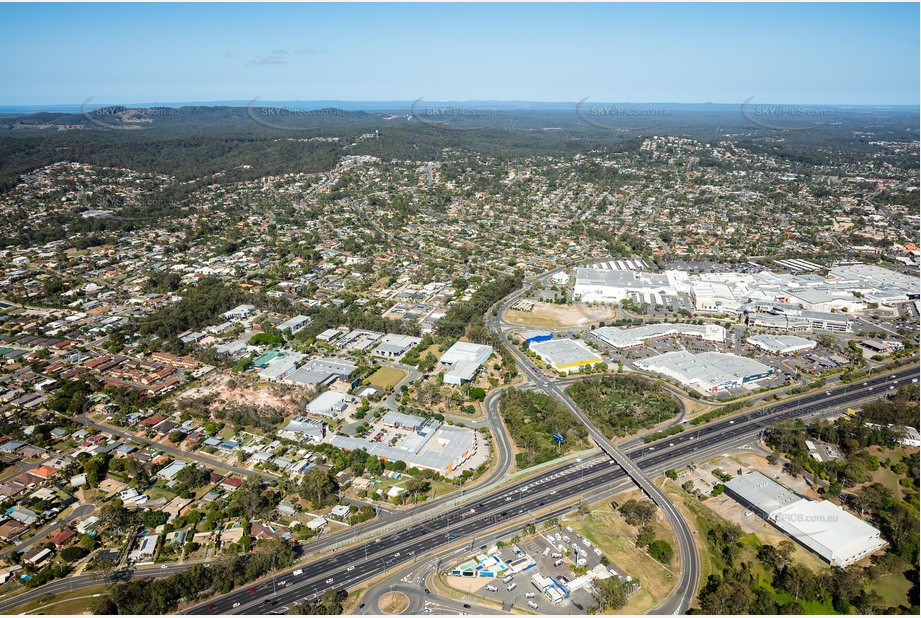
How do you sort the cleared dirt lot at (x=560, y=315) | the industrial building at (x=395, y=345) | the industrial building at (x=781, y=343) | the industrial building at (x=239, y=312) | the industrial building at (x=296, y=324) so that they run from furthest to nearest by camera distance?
the industrial building at (x=239, y=312) < the cleared dirt lot at (x=560, y=315) < the industrial building at (x=296, y=324) < the industrial building at (x=781, y=343) < the industrial building at (x=395, y=345)

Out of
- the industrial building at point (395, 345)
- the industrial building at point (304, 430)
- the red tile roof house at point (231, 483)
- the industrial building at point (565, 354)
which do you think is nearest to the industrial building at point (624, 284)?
the industrial building at point (565, 354)

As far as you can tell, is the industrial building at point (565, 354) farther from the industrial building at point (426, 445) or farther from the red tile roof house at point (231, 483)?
the red tile roof house at point (231, 483)

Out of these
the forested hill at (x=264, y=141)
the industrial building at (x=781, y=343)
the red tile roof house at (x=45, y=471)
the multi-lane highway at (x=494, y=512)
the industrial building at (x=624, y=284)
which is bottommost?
the multi-lane highway at (x=494, y=512)

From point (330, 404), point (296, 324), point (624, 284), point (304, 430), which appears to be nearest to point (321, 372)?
point (330, 404)

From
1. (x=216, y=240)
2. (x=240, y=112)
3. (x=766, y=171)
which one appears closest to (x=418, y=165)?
(x=216, y=240)

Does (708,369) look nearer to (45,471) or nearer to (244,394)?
(244,394)

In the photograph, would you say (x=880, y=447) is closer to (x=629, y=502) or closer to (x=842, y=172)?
(x=629, y=502)
